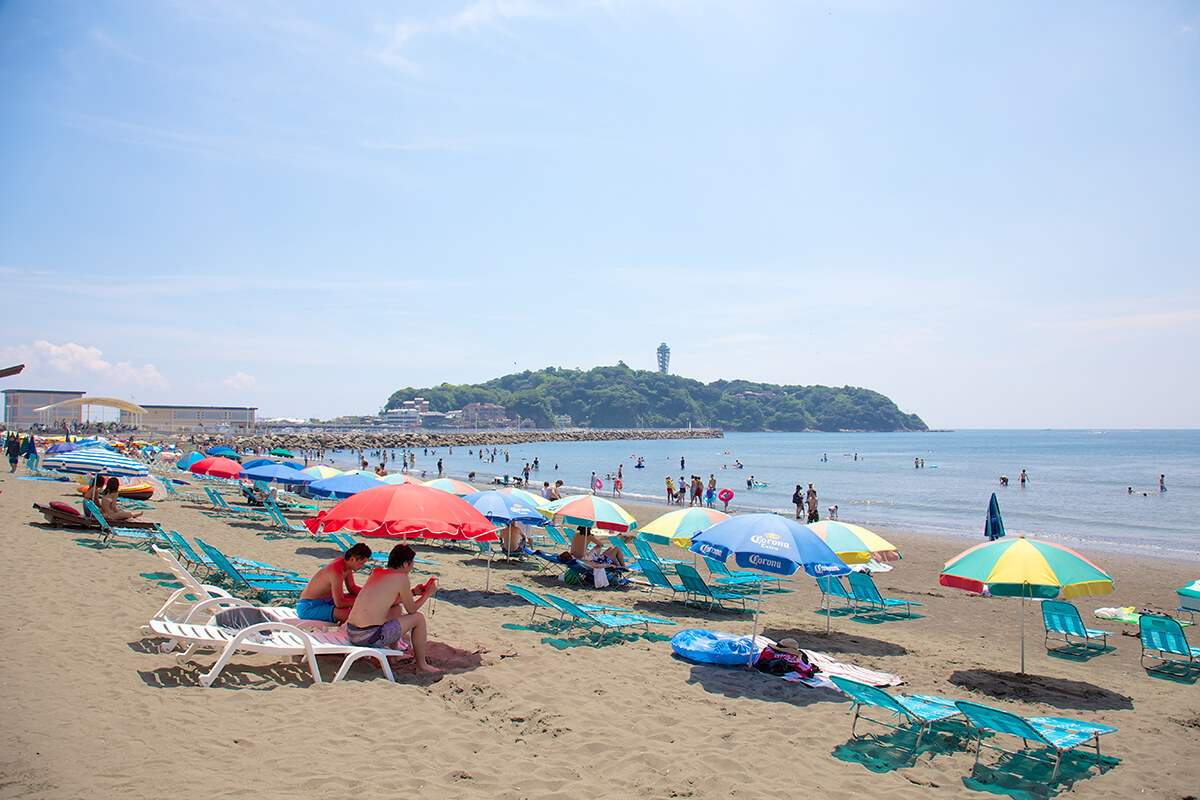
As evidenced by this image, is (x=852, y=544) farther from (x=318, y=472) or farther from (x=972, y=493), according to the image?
(x=972, y=493)

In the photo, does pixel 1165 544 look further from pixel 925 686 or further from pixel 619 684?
pixel 619 684

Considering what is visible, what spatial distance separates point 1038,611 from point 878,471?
49899mm

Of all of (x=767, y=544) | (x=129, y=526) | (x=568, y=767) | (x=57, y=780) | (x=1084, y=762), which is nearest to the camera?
(x=57, y=780)

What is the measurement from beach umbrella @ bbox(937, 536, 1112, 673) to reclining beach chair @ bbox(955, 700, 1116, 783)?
1354mm

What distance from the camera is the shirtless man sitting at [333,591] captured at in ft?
20.0

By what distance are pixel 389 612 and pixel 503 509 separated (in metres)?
4.19

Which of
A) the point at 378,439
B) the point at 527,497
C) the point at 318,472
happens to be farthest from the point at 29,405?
the point at 527,497

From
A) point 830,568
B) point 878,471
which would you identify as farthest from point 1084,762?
point 878,471

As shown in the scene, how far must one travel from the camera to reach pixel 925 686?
6.76m

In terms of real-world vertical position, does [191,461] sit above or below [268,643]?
above

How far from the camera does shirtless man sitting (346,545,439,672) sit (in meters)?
5.70

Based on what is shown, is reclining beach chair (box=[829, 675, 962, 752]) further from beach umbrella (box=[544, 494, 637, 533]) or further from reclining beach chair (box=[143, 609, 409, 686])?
beach umbrella (box=[544, 494, 637, 533])

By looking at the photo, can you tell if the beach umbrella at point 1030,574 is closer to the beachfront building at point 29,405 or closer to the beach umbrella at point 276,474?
the beach umbrella at point 276,474

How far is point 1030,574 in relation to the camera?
6.34m
